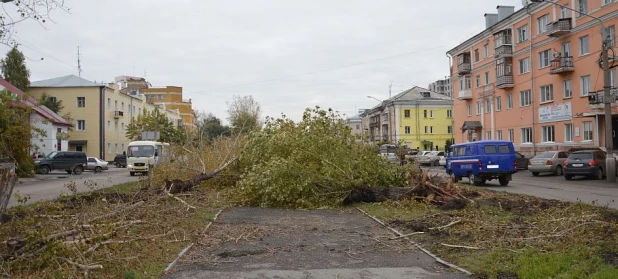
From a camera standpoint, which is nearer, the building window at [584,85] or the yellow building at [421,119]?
the building window at [584,85]

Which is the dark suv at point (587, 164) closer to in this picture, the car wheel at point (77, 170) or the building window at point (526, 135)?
the building window at point (526, 135)

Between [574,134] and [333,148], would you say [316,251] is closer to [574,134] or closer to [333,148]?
[333,148]

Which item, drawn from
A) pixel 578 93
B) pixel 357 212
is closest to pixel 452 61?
pixel 578 93

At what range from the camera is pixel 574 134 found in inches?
1375

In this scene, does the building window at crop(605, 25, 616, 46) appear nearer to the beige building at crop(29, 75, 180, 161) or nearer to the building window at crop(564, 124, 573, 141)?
the building window at crop(564, 124, 573, 141)

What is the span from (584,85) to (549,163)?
668 centimetres

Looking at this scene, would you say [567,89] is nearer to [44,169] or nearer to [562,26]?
[562,26]

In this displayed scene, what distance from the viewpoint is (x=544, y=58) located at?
38.8 m

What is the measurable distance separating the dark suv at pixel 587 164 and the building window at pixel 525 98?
45.5 feet

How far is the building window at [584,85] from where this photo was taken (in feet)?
111

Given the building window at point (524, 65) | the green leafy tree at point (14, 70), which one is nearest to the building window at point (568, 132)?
the building window at point (524, 65)

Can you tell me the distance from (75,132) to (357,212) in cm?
5523

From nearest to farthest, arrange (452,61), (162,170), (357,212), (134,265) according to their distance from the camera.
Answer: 1. (134,265)
2. (357,212)
3. (162,170)
4. (452,61)

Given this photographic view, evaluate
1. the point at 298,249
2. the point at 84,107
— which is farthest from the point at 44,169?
the point at 298,249
